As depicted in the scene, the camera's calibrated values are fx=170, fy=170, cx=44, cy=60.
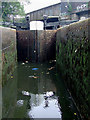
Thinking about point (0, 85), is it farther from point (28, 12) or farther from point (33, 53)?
point (28, 12)

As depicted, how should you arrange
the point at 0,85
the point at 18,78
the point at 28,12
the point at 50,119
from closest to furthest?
the point at 50,119 → the point at 0,85 → the point at 18,78 → the point at 28,12

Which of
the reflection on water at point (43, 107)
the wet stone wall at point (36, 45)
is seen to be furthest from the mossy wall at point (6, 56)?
the wet stone wall at point (36, 45)

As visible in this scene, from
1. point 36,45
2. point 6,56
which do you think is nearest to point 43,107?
point 6,56

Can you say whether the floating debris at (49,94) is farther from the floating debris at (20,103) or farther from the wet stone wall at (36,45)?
the wet stone wall at (36,45)

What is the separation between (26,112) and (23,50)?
6.61 metres

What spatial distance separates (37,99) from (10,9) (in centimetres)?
1815

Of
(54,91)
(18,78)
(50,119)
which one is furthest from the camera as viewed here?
(18,78)

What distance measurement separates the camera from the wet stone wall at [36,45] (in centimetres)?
971

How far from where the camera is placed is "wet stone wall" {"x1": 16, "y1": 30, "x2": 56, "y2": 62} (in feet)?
31.9

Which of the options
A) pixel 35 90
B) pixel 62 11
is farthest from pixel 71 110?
pixel 62 11

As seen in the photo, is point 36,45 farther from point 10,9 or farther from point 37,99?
point 10,9

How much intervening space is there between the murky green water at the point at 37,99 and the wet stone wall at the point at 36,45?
3.45 m

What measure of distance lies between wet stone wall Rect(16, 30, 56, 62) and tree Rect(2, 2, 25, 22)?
10811 millimetres

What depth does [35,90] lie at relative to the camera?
5.05 metres
